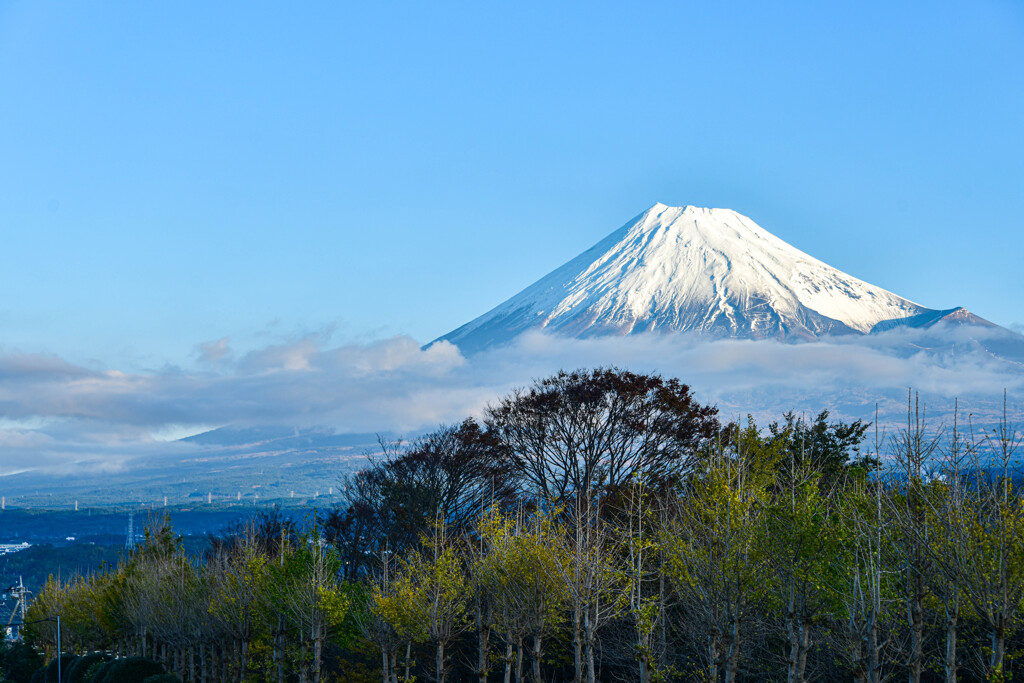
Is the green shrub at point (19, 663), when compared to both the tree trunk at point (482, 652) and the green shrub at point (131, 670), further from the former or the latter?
the tree trunk at point (482, 652)

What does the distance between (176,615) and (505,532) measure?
2274 centimetres

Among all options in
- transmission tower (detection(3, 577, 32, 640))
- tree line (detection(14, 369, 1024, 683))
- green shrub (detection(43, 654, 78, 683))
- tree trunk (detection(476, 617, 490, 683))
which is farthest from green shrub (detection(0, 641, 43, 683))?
tree trunk (detection(476, 617, 490, 683))

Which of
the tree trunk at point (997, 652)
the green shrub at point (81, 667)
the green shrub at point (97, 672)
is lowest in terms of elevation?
the green shrub at point (81, 667)

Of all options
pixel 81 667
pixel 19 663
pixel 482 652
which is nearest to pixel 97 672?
pixel 81 667

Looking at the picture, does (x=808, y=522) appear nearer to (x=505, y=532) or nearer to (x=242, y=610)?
(x=505, y=532)

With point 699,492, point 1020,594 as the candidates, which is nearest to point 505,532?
point 699,492

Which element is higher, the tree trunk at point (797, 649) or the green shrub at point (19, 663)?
the tree trunk at point (797, 649)

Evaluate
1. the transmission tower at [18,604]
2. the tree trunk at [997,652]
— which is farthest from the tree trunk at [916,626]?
the transmission tower at [18,604]

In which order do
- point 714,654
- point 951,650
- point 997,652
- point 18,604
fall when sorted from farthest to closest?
point 18,604 → point 714,654 → point 951,650 → point 997,652

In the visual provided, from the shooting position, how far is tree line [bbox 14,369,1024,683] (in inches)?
802

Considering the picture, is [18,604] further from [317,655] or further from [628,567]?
[628,567]

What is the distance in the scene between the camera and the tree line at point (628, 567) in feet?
66.8

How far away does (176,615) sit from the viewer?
44.9 metres

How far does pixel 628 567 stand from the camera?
32.4m
